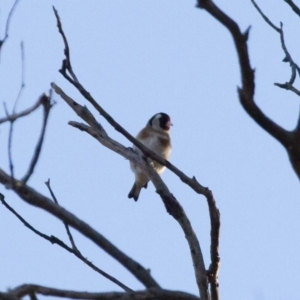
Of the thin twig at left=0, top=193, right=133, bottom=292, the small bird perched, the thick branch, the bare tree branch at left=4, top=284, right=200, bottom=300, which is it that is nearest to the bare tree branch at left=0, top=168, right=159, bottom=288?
the bare tree branch at left=4, top=284, right=200, bottom=300

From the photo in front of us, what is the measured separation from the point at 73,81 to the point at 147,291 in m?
0.72

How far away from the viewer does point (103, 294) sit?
218cm

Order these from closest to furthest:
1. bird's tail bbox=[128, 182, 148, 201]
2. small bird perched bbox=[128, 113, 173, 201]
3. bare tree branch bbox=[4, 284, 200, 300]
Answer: bare tree branch bbox=[4, 284, 200, 300] → small bird perched bbox=[128, 113, 173, 201] → bird's tail bbox=[128, 182, 148, 201]

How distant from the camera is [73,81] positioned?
2.50 metres

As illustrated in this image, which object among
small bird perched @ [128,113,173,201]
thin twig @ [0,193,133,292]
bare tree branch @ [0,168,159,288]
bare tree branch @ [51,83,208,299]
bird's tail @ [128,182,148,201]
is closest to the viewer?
bare tree branch @ [0,168,159,288]

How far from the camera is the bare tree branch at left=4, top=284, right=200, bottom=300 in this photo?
7.00ft

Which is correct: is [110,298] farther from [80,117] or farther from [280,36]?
[80,117]

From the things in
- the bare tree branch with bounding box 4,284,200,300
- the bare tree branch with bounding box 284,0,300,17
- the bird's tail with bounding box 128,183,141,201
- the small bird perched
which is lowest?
the bare tree branch with bounding box 4,284,200,300

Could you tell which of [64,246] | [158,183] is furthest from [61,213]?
[158,183]

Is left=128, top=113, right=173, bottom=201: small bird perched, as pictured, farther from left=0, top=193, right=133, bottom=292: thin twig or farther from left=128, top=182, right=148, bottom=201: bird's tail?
left=0, top=193, right=133, bottom=292: thin twig

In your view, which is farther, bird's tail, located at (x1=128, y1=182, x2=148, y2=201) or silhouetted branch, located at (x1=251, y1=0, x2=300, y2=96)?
bird's tail, located at (x1=128, y1=182, x2=148, y2=201)

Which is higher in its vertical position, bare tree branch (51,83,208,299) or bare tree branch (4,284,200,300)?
bare tree branch (51,83,208,299)

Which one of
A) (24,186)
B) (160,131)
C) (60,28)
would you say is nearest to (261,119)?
(24,186)

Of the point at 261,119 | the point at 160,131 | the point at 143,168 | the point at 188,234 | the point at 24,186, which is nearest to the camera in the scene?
the point at 261,119
